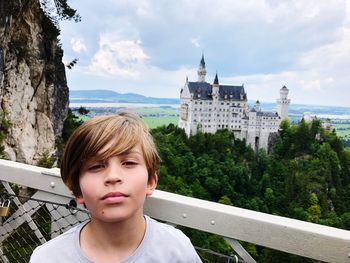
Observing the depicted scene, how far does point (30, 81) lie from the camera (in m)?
14.6

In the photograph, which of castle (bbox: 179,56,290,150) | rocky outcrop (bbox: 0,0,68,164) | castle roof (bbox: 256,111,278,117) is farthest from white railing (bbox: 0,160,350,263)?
castle roof (bbox: 256,111,278,117)

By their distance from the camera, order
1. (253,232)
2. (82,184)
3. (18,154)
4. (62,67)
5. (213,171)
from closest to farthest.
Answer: (82,184) < (253,232) < (18,154) < (62,67) < (213,171)

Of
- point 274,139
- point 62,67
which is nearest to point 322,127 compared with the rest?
point 274,139

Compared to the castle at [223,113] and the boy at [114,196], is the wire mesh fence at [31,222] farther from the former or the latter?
the castle at [223,113]

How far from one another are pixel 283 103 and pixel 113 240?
65820mm

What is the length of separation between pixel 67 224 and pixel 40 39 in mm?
14889

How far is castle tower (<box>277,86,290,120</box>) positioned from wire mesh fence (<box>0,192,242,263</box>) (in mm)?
61669

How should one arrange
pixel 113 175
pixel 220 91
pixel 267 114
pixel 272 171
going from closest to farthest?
pixel 113 175
pixel 272 171
pixel 267 114
pixel 220 91

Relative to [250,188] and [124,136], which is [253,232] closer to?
[124,136]

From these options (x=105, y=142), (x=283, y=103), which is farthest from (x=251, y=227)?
(x=283, y=103)

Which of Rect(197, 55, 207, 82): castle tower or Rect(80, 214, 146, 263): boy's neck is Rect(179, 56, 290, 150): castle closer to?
Rect(197, 55, 207, 82): castle tower

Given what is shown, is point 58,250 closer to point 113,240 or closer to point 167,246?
point 113,240

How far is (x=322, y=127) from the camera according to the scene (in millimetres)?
51875

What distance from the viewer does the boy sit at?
108cm
